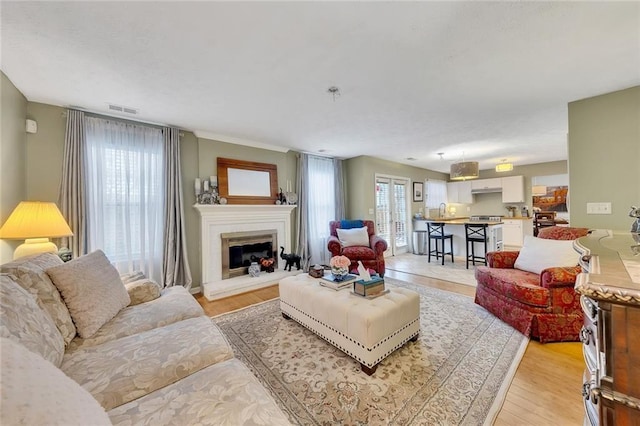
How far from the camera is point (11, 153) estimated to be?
7.05 ft

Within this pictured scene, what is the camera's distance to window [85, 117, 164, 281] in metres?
2.81

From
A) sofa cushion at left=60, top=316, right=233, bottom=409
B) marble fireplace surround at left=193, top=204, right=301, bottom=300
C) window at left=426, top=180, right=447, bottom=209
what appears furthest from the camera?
window at left=426, top=180, right=447, bottom=209

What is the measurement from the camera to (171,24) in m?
1.51

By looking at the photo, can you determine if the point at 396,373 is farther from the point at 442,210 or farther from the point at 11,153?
the point at 442,210

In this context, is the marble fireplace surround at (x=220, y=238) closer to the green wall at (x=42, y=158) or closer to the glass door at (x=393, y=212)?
the green wall at (x=42, y=158)

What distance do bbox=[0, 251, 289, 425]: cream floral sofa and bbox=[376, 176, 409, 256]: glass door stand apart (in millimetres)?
4822

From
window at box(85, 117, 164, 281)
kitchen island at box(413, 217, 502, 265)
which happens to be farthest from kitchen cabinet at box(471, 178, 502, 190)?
window at box(85, 117, 164, 281)

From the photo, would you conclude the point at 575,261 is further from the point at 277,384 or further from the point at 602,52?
the point at 277,384

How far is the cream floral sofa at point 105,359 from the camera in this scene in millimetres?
559

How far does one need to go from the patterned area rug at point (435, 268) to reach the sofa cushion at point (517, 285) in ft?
3.54

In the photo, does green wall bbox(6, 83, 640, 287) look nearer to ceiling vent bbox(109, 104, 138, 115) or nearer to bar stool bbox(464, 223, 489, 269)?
ceiling vent bbox(109, 104, 138, 115)

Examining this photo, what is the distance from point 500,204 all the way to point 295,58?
7.63 metres

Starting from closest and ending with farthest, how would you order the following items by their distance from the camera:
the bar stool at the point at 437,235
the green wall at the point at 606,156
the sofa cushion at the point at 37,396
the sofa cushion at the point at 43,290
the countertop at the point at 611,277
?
the sofa cushion at the point at 37,396 < the countertop at the point at 611,277 < the sofa cushion at the point at 43,290 < the green wall at the point at 606,156 < the bar stool at the point at 437,235

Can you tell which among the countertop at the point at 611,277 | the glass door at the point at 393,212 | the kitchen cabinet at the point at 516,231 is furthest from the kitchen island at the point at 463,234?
the countertop at the point at 611,277
